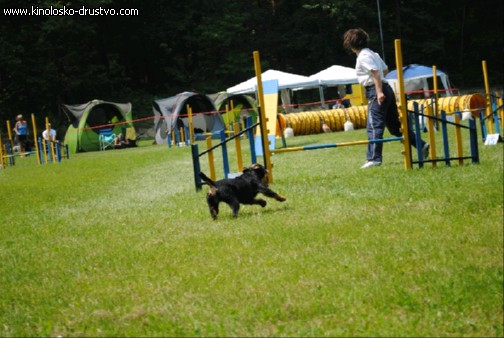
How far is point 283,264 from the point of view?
5016mm

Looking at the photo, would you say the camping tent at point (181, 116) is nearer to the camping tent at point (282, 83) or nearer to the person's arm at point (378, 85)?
the camping tent at point (282, 83)

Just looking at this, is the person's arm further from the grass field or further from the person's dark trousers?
the grass field

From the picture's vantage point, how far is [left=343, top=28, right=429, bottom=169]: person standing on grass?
32.1ft

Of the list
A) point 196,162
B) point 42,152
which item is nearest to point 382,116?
point 196,162

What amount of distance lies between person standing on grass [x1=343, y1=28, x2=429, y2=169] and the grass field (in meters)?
0.94

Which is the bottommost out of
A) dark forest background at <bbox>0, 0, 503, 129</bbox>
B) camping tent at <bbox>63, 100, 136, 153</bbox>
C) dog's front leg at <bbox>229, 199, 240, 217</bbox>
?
dog's front leg at <bbox>229, 199, 240, 217</bbox>

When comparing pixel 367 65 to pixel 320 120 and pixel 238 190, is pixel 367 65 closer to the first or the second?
pixel 238 190

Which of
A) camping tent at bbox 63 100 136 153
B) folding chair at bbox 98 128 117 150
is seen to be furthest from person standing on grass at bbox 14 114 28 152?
folding chair at bbox 98 128 117 150

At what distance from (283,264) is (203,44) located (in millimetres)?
45338

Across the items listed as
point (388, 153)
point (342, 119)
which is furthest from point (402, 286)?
point (342, 119)

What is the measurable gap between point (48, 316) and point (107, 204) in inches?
214

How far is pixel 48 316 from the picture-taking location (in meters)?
4.58

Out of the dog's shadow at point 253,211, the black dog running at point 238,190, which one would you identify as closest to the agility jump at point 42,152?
the dog's shadow at point 253,211

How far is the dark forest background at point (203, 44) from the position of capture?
4266 cm
